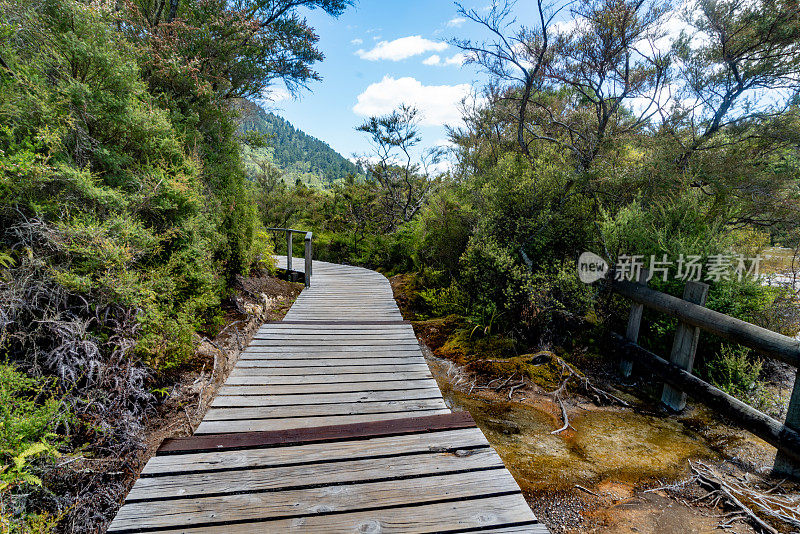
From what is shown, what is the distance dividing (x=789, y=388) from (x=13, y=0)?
34.7ft

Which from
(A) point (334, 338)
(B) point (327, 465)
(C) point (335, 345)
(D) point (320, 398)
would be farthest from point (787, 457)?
(A) point (334, 338)

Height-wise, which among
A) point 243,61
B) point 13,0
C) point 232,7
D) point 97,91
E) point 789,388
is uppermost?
point 232,7

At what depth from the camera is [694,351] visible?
4625mm

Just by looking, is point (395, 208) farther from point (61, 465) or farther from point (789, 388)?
point (61, 465)

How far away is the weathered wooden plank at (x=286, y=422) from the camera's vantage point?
261 cm

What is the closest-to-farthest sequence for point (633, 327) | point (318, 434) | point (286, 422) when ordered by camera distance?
point (318, 434) → point (286, 422) → point (633, 327)

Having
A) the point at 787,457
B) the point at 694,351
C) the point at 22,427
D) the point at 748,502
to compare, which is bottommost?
the point at 748,502

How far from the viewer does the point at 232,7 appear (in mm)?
6117

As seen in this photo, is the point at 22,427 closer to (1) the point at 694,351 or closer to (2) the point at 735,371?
(1) the point at 694,351

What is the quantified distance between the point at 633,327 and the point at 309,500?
5.60 metres

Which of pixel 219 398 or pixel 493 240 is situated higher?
pixel 493 240

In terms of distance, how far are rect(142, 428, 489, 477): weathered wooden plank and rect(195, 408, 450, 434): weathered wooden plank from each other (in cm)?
30

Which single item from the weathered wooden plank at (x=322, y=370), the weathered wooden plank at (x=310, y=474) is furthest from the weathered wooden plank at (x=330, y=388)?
the weathered wooden plank at (x=310, y=474)

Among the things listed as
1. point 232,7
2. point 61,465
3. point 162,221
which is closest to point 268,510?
point 61,465
